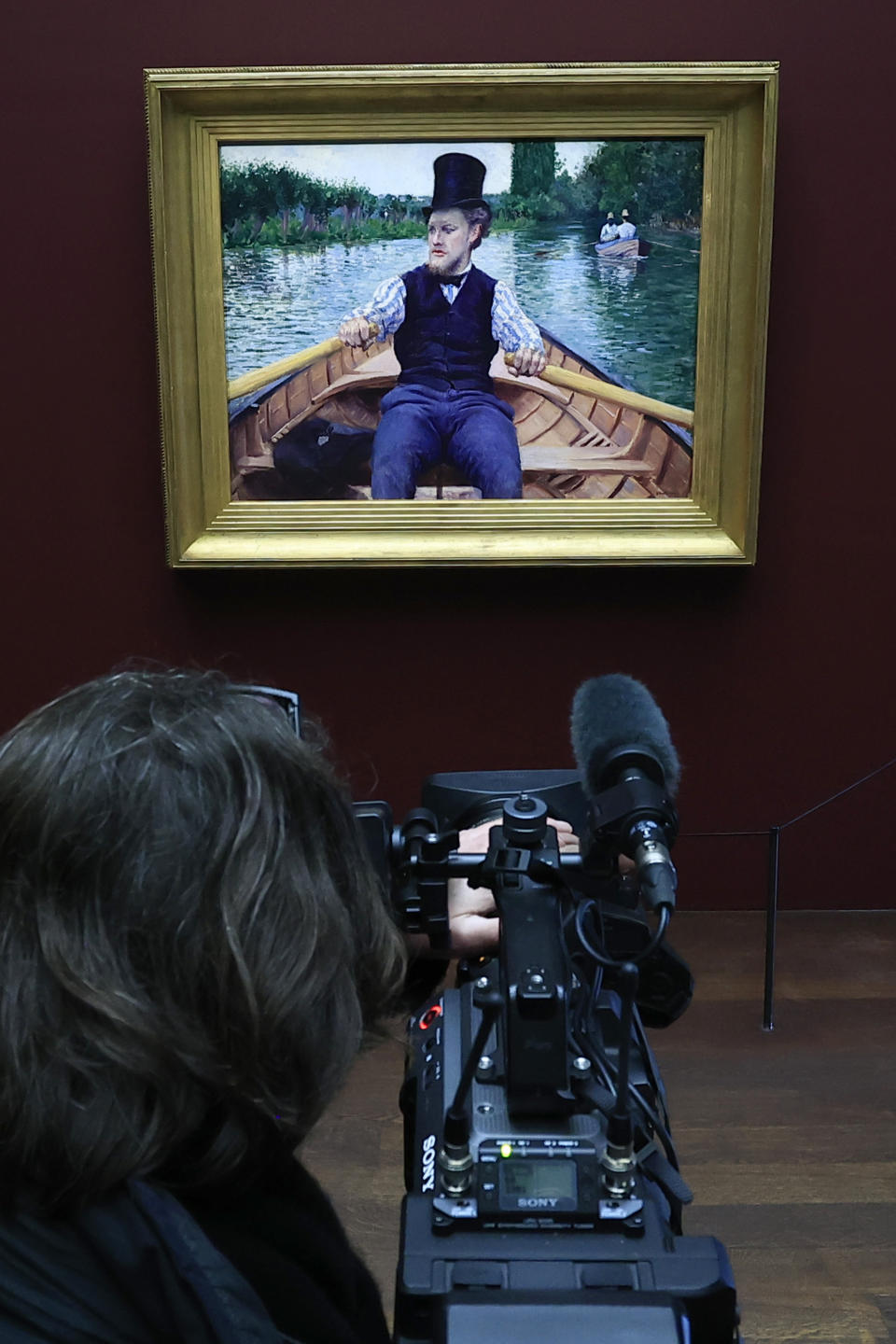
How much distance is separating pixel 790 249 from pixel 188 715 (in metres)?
2.58

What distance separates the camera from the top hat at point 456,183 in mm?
2838

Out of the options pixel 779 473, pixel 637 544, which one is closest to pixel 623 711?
pixel 637 544

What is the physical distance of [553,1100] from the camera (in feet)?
2.89

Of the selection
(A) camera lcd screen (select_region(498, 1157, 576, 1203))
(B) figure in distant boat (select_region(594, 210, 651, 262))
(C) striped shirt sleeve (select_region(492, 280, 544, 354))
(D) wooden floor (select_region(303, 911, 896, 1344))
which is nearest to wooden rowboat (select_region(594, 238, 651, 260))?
(B) figure in distant boat (select_region(594, 210, 651, 262))

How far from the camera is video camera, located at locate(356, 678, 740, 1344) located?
789 mm

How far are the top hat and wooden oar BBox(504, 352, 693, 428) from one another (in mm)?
384

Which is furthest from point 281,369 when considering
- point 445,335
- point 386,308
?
point 445,335

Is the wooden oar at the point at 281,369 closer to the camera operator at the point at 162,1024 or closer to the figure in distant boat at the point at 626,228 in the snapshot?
the figure in distant boat at the point at 626,228

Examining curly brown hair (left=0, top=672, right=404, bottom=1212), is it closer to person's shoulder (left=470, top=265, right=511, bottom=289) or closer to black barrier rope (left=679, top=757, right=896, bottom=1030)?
black barrier rope (left=679, top=757, right=896, bottom=1030)

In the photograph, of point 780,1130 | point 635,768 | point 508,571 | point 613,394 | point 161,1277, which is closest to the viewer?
point 161,1277

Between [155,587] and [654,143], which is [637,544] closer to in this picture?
[654,143]

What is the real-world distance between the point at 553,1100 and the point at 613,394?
236cm

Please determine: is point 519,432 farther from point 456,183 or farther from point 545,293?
point 456,183

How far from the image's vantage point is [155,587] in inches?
123
